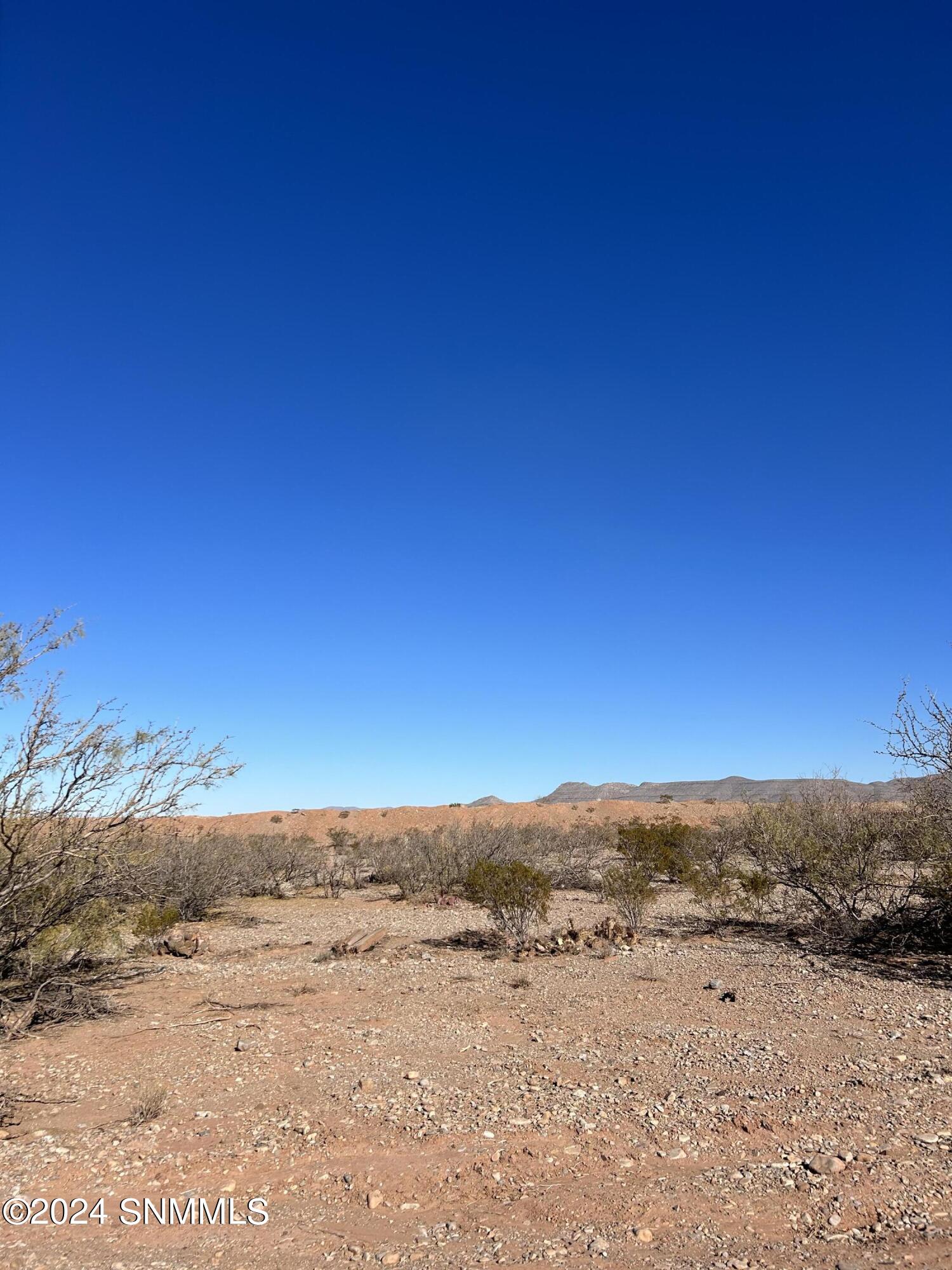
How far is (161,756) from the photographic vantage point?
755cm

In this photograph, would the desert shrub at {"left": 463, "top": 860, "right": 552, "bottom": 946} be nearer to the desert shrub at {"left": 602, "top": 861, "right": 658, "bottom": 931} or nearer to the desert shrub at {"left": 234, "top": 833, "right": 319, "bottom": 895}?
the desert shrub at {"left": 602, "top": 861, "right": 658, "bottom": 931}

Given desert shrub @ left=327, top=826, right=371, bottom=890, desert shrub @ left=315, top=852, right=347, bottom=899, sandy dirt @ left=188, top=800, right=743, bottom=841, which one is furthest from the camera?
sandy dirt @ left=188, top=800, right=743, bottom=841

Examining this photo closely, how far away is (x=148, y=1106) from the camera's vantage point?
5.68 meters

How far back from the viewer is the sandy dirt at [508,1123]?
4031 millimetres

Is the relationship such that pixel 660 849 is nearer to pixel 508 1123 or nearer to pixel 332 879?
pixel 332 879

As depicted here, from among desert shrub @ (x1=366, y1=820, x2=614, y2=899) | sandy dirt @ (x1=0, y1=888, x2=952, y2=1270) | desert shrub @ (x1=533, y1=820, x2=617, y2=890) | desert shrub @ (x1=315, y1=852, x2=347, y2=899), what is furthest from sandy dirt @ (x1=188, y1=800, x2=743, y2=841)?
sandy dirt @ (x1=0, y1=888, x2=952, y2=1270)

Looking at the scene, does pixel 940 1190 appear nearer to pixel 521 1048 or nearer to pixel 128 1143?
pixel 521 1048

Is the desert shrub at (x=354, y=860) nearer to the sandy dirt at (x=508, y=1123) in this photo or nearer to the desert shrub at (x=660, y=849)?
the desert shrub at (x=660, y=849)

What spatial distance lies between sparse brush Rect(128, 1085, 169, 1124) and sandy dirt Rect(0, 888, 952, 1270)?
59 mm

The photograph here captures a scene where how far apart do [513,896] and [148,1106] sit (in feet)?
25.6

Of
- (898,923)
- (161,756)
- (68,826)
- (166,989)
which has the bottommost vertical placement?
(166,989)

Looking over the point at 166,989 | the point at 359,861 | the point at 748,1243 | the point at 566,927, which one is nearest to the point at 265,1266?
the point at 748,1243

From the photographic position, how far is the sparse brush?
5.62 m

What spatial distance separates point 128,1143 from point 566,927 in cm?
1011
